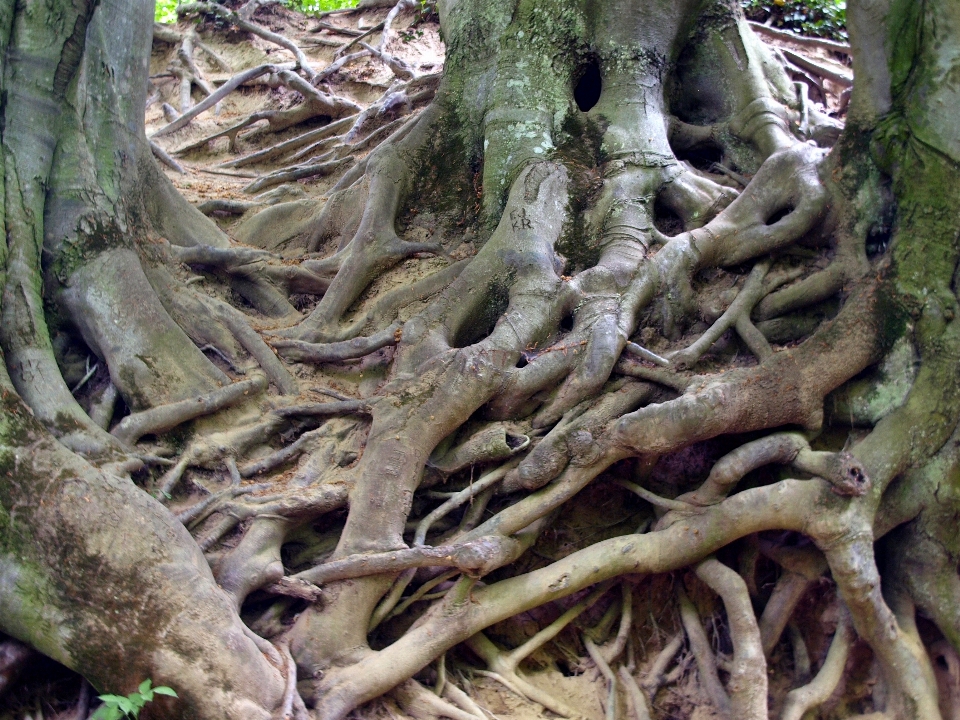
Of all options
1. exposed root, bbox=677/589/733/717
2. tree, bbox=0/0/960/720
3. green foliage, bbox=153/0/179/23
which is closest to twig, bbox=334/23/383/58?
tree, bbox=0/0/960/720

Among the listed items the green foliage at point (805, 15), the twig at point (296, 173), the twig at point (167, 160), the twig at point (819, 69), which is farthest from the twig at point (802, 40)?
the twig at point (167, 160)

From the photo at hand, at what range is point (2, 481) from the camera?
2879 mm

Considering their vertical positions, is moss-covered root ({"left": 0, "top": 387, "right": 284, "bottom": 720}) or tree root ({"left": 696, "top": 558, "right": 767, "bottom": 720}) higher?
moss-covered root ({"left": 0, "top": 387, "right": 284, "bottom": 720})

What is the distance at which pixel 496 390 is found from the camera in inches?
147

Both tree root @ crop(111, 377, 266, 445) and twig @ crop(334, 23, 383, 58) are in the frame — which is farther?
twig @ crop(334, 23, 383, 58)

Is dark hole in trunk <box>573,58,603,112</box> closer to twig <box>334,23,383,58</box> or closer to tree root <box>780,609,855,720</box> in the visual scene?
tree root <box>780,609,855,720</box>

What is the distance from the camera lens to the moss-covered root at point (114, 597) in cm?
270

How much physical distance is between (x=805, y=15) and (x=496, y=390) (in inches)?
254

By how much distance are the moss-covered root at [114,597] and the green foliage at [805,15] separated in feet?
25.2

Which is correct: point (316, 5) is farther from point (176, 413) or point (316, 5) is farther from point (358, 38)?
point (176, 413)

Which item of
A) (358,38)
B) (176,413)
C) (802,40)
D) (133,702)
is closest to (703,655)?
(133,702)

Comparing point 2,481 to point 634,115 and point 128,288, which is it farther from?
point 634,115

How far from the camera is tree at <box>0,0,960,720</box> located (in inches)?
117

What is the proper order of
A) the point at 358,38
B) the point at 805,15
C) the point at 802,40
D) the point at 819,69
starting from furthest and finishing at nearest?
the point at 358,38, the point at 805,15, the point at 802,40, the point at 819,69
